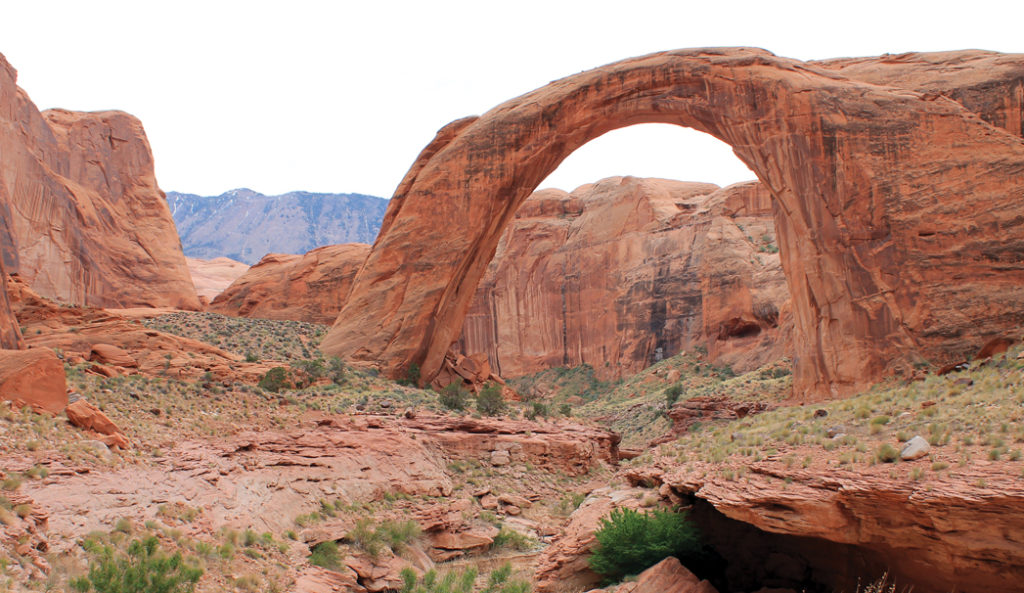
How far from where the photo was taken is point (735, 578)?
1140 cm

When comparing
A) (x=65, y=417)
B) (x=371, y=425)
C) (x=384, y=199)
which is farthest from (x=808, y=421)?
(x=384, y=199)

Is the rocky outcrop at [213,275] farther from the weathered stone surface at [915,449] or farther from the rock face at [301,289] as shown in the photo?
the weathered stone surface at [915,449]

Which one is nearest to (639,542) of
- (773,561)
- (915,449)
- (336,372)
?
(773,561)

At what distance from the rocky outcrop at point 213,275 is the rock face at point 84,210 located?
960 inches

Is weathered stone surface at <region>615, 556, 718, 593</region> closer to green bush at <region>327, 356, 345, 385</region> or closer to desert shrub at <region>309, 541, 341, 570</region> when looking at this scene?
desert shrub at <region>309, 541, 341, 570</region>

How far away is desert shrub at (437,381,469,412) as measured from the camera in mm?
22000

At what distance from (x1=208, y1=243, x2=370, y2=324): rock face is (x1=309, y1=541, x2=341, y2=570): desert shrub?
25848 millimetres

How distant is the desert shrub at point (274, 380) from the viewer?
784 inches

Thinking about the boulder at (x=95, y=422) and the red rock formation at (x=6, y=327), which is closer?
the boulder at (x=95, y=422)

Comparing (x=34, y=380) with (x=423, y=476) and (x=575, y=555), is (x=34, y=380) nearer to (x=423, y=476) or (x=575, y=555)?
(x=423, y=476)

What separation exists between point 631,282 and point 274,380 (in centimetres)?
2623

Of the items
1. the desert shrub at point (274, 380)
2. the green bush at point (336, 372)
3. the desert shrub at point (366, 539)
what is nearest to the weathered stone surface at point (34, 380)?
the desert shrub at point (366, 539)

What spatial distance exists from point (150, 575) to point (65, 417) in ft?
14.9

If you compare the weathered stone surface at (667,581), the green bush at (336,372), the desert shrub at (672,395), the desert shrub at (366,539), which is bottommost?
the desert shrub at (672,395)
